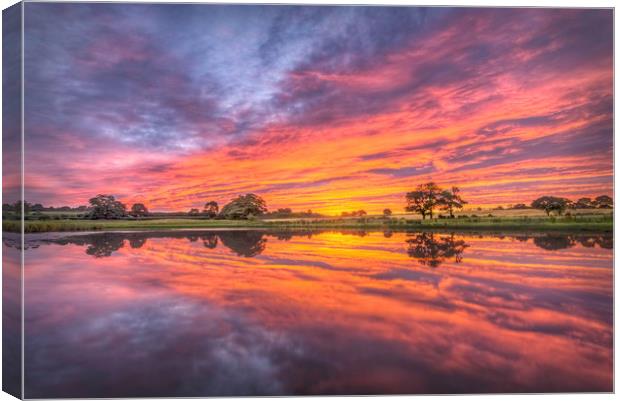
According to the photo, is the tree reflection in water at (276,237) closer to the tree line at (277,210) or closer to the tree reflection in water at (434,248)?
the tree reflection in water at (434,248)

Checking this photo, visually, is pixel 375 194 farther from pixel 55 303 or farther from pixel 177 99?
pixel 55 303

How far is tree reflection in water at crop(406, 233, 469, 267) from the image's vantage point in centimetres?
744

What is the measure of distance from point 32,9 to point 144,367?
18.1ft

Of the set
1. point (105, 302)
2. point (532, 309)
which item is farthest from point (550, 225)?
point (105, 302)

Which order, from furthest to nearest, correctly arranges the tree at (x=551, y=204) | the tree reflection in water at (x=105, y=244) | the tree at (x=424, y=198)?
the tree at (x=424, y=198) < the tree reflection in water at (x=105, y=244) < the tree at (x=551, y=204)

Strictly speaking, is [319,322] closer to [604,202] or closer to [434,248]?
[434,248]

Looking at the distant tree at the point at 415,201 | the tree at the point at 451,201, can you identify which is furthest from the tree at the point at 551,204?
the distant tree at the point at 415,201

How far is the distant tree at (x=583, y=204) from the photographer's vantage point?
22.3ft

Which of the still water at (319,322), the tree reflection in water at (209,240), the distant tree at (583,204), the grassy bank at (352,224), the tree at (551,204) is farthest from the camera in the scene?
the tree reflection in water at (209,240)

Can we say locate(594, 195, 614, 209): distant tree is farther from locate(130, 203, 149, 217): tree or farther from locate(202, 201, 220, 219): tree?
locate(130, 203, 149, 217): tree

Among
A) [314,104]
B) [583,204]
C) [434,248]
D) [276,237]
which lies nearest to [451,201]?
[434,248]

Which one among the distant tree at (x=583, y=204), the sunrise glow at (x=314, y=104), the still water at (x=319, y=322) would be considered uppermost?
the sunrise glow at (x=314, y=104)

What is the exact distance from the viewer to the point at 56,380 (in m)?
4.86

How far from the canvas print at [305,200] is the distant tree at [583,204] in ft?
0.12
